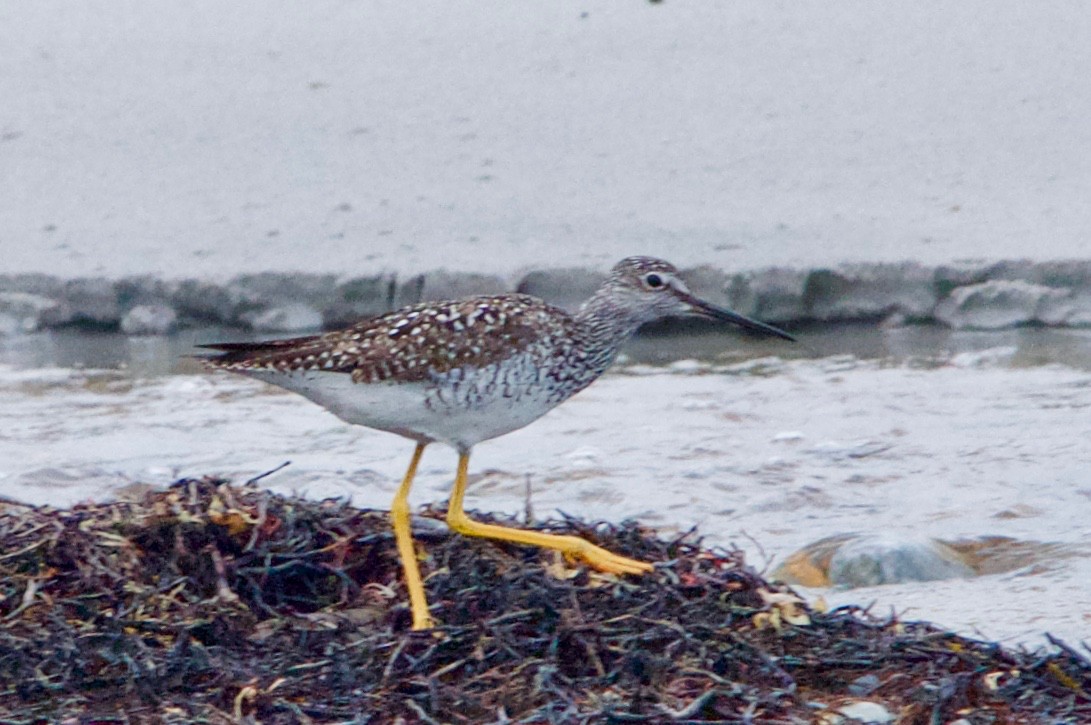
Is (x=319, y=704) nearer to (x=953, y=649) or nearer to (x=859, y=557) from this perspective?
(x=953, y=649)

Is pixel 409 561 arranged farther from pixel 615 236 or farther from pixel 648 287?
pixel 615 236

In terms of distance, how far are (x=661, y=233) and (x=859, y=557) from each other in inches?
116

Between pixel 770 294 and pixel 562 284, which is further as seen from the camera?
pixel 562 284

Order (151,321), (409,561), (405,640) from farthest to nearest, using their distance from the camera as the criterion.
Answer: (151,321) < (409,561) < (405,640)

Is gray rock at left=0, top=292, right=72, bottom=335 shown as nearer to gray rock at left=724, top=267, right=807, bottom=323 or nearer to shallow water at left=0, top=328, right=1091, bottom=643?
shallow water at left=0, top=328, right=1091, bottom=643

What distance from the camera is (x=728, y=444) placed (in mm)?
5996

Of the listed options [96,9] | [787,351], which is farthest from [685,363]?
[96,9]

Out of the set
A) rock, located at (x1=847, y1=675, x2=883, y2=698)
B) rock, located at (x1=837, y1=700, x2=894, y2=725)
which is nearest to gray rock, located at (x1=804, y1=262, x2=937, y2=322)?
rock, located at (x1=847, y1=675, x2=883, y2=698)

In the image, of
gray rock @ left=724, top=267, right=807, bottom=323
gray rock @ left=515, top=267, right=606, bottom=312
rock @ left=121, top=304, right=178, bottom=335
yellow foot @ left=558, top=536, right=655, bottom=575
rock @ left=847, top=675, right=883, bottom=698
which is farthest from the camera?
rock @ left=121, top=304, right=178, bottom=335

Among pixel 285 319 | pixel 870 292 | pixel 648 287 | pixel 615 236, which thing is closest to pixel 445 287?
pixel 285 319

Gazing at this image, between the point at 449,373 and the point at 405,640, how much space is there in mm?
786

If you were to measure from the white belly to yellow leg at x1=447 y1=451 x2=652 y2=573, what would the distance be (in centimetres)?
13

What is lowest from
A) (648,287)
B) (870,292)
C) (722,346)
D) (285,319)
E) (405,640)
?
(405,640)

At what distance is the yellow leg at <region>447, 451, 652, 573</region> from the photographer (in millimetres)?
4262
